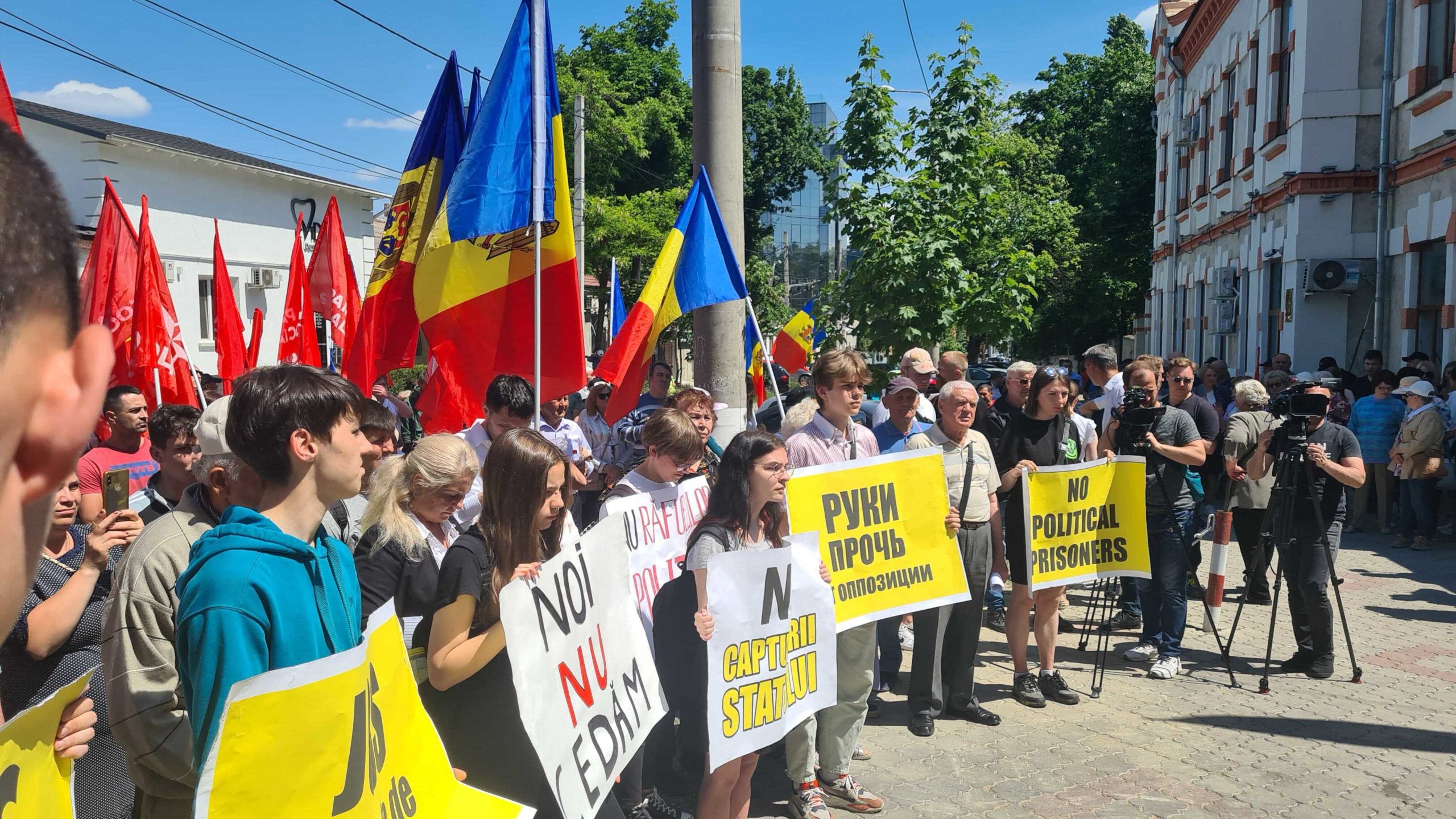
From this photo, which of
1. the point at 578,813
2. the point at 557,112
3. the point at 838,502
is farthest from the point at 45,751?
the point at 557,112

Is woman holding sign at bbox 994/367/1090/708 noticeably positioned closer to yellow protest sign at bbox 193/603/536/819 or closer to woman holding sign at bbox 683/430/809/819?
woman holding sign at bbox 683/430/809/819

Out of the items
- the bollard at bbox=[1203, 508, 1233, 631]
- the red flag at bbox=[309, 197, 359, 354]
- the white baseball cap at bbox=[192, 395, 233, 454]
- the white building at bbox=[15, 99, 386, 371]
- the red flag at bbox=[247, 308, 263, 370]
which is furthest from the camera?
the white building at bbox=[15, 99, 386, 371]

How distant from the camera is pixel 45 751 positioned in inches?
76.9

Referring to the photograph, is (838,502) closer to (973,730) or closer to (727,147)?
(973,730)

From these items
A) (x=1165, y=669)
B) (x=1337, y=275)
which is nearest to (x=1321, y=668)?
(x=1165, y=669)

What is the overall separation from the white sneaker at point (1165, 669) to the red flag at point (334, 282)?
6.64 metres

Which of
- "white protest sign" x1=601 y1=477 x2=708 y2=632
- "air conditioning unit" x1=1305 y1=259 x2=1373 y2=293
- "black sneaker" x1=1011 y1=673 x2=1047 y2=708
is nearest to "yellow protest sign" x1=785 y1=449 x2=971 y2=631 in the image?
"white protest sign" x1=601 y1=477 x2=708 y2=632

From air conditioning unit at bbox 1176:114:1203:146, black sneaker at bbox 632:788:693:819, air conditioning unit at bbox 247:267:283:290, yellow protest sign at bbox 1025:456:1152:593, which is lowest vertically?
black sneaker at bbox 632:788:693:819

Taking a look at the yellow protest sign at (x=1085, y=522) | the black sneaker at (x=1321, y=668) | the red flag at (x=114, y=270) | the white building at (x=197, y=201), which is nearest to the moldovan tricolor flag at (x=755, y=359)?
the yellow protest sign at (x=1085, y=522)

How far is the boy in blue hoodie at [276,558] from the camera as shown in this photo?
205 centimetres

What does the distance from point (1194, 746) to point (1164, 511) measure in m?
1.71

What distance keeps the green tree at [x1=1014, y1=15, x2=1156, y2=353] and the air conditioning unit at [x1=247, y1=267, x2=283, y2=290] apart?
2317cm

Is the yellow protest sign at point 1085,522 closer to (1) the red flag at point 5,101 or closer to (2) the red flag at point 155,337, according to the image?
(1) the red flag at point 5,101

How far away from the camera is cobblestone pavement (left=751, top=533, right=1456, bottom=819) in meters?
4.70
